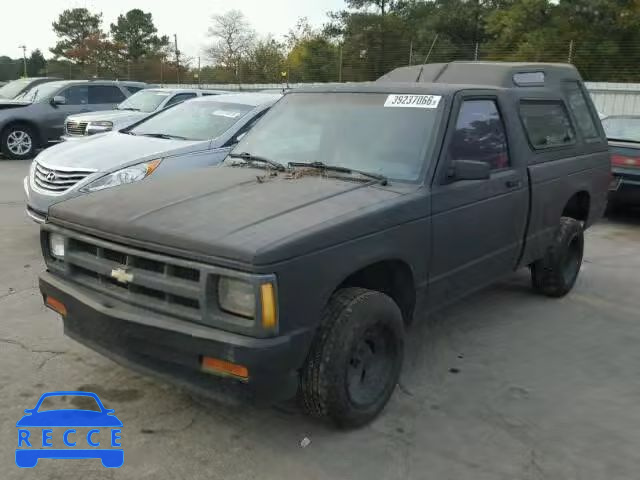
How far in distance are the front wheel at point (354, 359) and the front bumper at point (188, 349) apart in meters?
0.14

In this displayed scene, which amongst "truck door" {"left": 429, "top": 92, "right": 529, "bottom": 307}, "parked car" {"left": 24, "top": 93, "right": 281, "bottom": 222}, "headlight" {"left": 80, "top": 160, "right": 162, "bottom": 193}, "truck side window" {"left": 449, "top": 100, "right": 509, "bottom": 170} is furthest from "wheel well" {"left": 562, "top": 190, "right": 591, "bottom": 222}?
"headlight" {"left": 80, "top": 160, "right": 162, "bottom": 193}

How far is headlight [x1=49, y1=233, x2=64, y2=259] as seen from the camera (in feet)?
11.6

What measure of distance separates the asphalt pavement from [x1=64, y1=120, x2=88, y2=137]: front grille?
7.35 meters

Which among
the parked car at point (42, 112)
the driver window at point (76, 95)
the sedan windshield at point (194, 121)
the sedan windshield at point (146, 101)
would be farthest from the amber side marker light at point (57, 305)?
the driver window at point (76, 95)

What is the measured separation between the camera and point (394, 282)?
369 centimetres

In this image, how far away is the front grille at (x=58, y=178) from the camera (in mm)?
6383

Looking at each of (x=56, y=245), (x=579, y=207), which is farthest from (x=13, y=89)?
(x=579, y=207)

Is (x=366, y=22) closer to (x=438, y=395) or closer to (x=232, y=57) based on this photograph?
(x=232, y=57)

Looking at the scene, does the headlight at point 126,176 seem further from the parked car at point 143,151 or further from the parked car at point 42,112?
the parked car at point 42,112

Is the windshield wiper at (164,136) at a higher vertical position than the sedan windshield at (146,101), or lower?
lower

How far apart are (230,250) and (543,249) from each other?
3.20 m

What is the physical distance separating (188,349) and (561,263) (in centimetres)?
363

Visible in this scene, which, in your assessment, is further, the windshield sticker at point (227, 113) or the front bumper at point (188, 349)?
the windshield sticker at point (227, 113)

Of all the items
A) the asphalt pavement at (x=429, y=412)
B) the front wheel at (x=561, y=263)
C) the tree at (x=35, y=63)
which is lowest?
the asphalt pavement at (x=429, y=412)
